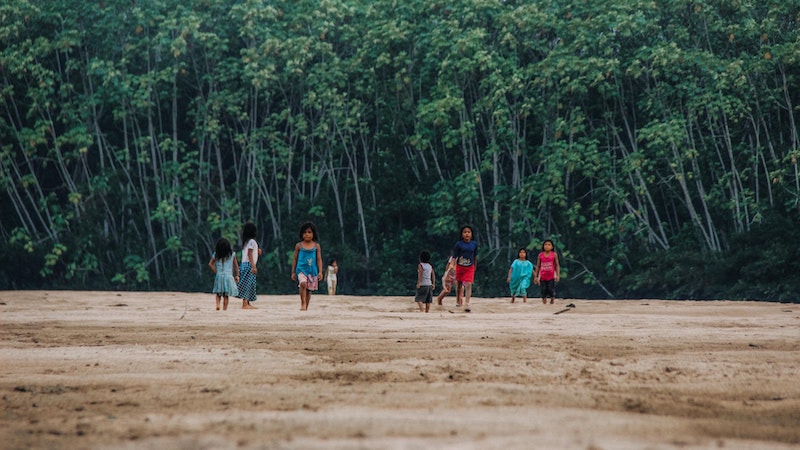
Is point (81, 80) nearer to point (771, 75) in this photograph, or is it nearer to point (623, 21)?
point (623, 21)

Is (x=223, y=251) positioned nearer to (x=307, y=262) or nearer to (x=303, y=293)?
(x=307, y=262)

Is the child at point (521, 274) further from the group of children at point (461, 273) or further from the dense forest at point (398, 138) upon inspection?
the dense forest at point (398, 138)

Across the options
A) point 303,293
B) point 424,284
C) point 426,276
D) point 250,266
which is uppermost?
point 250,266

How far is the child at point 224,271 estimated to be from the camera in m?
15.5

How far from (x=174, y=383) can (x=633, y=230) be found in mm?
19152

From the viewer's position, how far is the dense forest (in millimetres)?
22875

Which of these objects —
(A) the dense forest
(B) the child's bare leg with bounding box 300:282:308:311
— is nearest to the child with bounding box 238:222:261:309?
(B) the child's bare leg with bounding box 300:282:308:311

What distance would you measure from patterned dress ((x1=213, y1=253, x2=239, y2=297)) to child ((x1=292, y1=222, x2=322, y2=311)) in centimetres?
126

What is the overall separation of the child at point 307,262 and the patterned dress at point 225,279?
126cm

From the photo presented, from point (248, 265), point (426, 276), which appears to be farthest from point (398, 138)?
point (248, 265)

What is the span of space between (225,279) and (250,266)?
416 mm

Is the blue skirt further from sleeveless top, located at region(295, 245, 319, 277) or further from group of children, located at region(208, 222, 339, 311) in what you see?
sleeveless top, located at region(295, 245, 319, 277)

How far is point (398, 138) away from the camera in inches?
1073

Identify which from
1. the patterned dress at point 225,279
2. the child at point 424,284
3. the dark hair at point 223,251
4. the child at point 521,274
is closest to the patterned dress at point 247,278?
the patterned dress at point 225,279
